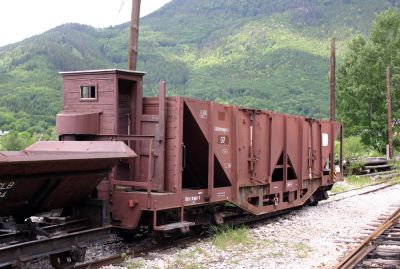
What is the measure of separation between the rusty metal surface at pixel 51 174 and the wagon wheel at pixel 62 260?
698mm

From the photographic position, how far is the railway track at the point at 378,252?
25.7 ft

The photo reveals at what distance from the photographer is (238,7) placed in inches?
7288

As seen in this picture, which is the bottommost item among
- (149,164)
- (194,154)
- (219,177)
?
(219,177)

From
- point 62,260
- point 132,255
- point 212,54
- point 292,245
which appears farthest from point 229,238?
point 212,54

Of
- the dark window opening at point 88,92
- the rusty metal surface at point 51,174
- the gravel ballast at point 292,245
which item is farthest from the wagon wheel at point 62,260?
the dark window opening at point 88,92

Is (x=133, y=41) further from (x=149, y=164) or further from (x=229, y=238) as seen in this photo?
(x=229, y=238)

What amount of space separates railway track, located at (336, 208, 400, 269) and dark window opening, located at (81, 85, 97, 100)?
522cm

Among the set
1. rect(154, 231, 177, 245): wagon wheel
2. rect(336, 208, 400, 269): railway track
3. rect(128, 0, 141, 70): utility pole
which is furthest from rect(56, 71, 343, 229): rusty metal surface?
rect(128, 0, 141, 70): utility pole

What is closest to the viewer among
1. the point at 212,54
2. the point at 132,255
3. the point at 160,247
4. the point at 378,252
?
the point at 132,255

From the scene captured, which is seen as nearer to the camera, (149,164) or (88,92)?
(149,164)

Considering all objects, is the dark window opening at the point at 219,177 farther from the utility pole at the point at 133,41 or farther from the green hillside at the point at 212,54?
the green hillside at the point at 212,54

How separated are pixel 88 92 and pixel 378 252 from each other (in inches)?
234

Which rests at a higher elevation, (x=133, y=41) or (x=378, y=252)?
(x=133, y=41)

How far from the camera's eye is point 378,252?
8688mm
